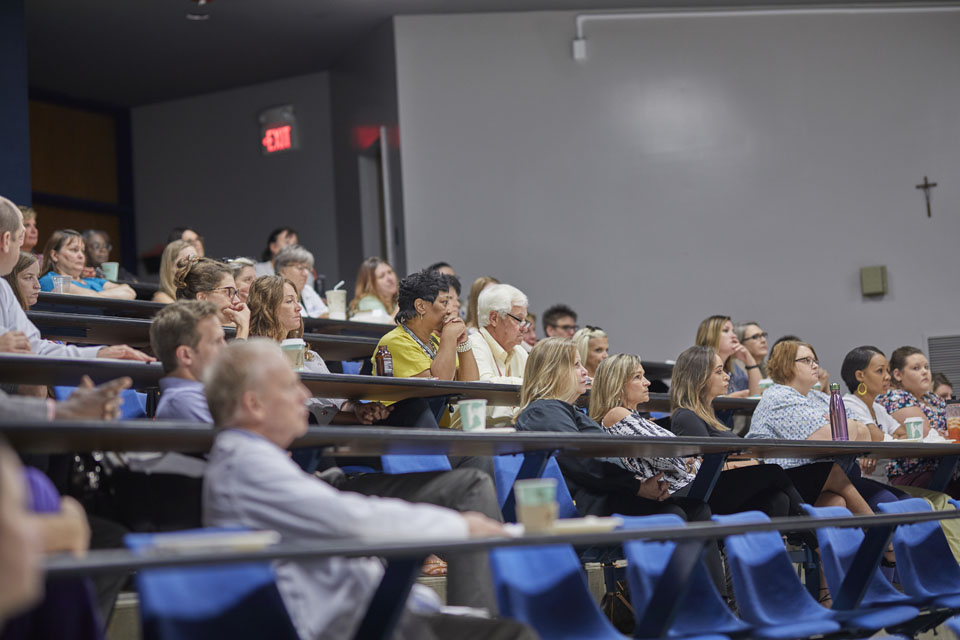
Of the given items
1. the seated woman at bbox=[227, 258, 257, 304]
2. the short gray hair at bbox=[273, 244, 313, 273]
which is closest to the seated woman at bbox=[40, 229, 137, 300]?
the short gray hair at bbox=[273, 244, 313, 273]

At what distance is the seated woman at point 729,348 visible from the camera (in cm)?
620

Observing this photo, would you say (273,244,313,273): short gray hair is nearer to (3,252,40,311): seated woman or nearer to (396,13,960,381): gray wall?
(396,13,960,381): gray wall

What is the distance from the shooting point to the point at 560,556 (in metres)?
2.67

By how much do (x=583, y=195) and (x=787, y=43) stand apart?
1.89 m

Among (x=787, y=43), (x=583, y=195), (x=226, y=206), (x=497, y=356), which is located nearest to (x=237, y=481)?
(x=497, y=356)

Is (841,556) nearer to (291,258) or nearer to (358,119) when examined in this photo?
(291,258)

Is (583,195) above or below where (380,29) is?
below

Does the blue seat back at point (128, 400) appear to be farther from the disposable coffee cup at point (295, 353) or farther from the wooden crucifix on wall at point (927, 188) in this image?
the wooden crucifix on wall at point (927, 188)

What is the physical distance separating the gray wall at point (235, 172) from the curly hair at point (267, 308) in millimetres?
4963

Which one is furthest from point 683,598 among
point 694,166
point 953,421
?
point 694,166

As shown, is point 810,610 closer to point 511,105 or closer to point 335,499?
point 335,499

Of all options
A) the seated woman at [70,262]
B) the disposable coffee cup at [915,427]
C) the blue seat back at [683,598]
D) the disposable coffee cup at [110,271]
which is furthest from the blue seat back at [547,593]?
the disposable coffee cup at [110,271]

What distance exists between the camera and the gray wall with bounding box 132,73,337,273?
9.14 m

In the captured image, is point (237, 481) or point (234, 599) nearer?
point (234, 599)
